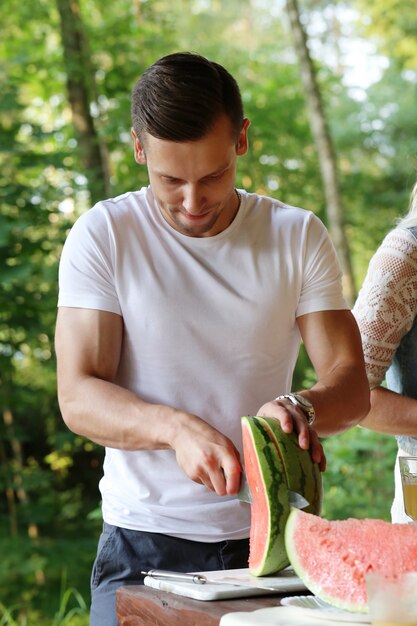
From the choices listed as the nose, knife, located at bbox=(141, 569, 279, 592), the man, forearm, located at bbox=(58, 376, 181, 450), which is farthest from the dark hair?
knife, located at bbox=(141, 569, 279, 592)

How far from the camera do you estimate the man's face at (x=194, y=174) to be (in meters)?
2.13

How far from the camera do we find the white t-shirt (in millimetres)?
2219

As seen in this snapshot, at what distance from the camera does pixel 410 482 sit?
194cm

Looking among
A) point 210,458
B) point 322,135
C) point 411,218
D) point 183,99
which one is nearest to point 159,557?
point 210,458

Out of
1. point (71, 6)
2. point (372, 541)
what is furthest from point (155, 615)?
point (71, 6)

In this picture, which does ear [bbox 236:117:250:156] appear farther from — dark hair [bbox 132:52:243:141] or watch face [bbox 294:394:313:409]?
watch face [bbox 294:394:313:409]

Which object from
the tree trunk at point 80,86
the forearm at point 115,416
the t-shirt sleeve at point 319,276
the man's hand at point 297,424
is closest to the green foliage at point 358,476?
the tree trunk at point 80,86

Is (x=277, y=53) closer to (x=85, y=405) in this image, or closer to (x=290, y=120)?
(x=290, y=120)

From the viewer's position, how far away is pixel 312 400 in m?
2.12

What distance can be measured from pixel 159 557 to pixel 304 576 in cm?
59

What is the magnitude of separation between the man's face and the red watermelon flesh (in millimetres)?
770

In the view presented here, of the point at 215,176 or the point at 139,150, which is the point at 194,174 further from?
the point at 139,150

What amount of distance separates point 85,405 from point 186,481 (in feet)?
0.96

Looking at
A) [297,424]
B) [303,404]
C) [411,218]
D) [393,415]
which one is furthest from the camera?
[411,218]
